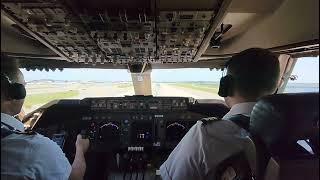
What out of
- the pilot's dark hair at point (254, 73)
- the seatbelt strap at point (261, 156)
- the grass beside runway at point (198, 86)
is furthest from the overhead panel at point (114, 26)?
the seatbelt strap at point (261, 156)

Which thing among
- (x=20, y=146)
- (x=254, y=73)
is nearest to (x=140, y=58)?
(x=254, y=73)

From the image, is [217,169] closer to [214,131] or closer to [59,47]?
[214,131]

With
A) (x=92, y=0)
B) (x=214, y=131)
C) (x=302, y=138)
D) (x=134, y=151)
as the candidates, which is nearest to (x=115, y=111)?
(x=134, y=151)

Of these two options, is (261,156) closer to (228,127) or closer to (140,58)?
(228,127)

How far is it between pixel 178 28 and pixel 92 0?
0.60 m

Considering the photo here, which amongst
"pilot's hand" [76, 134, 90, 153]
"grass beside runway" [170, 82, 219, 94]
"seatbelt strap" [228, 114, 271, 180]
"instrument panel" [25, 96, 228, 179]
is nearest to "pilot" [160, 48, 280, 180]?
"seatbelt strap" [228, 114, 271, 180]

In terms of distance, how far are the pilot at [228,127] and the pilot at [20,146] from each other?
0.54 metres

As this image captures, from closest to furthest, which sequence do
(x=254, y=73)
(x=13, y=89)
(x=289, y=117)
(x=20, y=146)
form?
(x=13, y=89) → (x=289, y=117) → (x=20, y=146) → (x=254, y=73)

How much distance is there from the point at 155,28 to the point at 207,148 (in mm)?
936

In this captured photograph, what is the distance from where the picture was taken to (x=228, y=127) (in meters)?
1.63

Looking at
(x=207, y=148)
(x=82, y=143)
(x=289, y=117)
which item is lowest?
(x=82, y=143)

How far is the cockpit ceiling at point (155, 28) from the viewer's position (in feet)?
6.06

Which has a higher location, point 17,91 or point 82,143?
point 17,91

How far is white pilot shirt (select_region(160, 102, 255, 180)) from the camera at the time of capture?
1.57 metres
